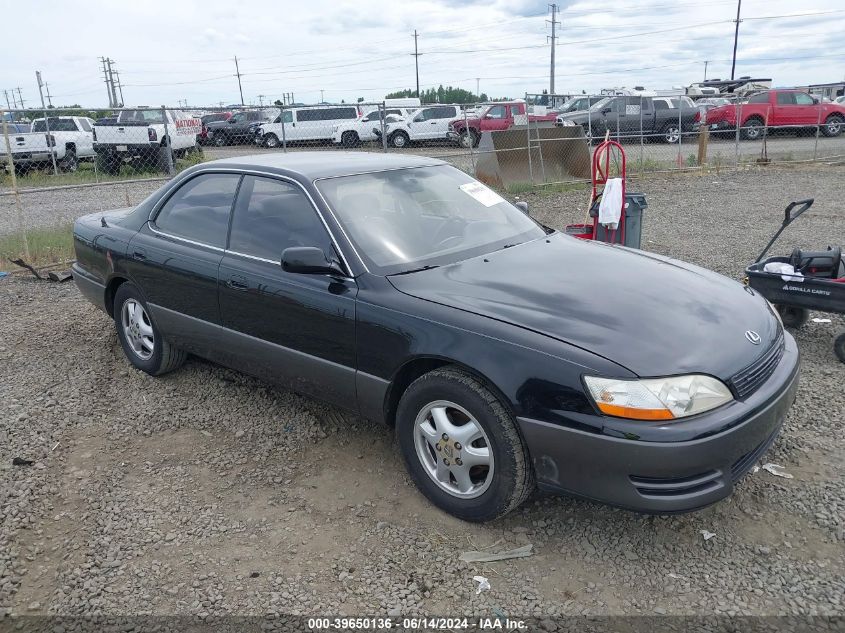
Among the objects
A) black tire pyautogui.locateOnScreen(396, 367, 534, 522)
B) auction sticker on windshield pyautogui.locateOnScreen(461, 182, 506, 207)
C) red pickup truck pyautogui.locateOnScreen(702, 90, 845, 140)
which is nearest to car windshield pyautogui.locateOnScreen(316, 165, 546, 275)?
auction sticker on windshield pyautogui.locateOnScreen(461, 182, 506, 207)

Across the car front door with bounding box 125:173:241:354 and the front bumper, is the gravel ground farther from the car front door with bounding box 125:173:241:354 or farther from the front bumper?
the car front door with bounding box 125:173:241:354

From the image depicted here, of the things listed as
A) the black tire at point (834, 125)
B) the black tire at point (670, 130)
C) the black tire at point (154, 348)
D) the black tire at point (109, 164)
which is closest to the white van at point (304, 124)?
the black tire at point (109, 164)

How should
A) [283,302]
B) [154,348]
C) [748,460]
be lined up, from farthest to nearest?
[154,348] < [283,302] < [748,460]

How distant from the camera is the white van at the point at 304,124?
27156 millimetres

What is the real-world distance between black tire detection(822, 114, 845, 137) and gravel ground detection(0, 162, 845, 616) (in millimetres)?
24330

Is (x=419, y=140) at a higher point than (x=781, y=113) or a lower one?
lower

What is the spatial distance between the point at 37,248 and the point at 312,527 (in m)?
7.39

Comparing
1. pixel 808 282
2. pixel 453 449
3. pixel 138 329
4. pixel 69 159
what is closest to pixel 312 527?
pixel 453 449

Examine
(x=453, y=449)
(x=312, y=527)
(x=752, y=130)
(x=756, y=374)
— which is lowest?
(x=312, y=527)

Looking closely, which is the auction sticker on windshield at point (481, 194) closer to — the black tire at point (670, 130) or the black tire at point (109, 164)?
the black tire at point (109, 164)

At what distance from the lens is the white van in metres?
27.2

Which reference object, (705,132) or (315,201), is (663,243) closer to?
(315,201)

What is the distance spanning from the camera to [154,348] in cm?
498

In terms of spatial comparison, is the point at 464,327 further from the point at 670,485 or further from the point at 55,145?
the point at 55,145
